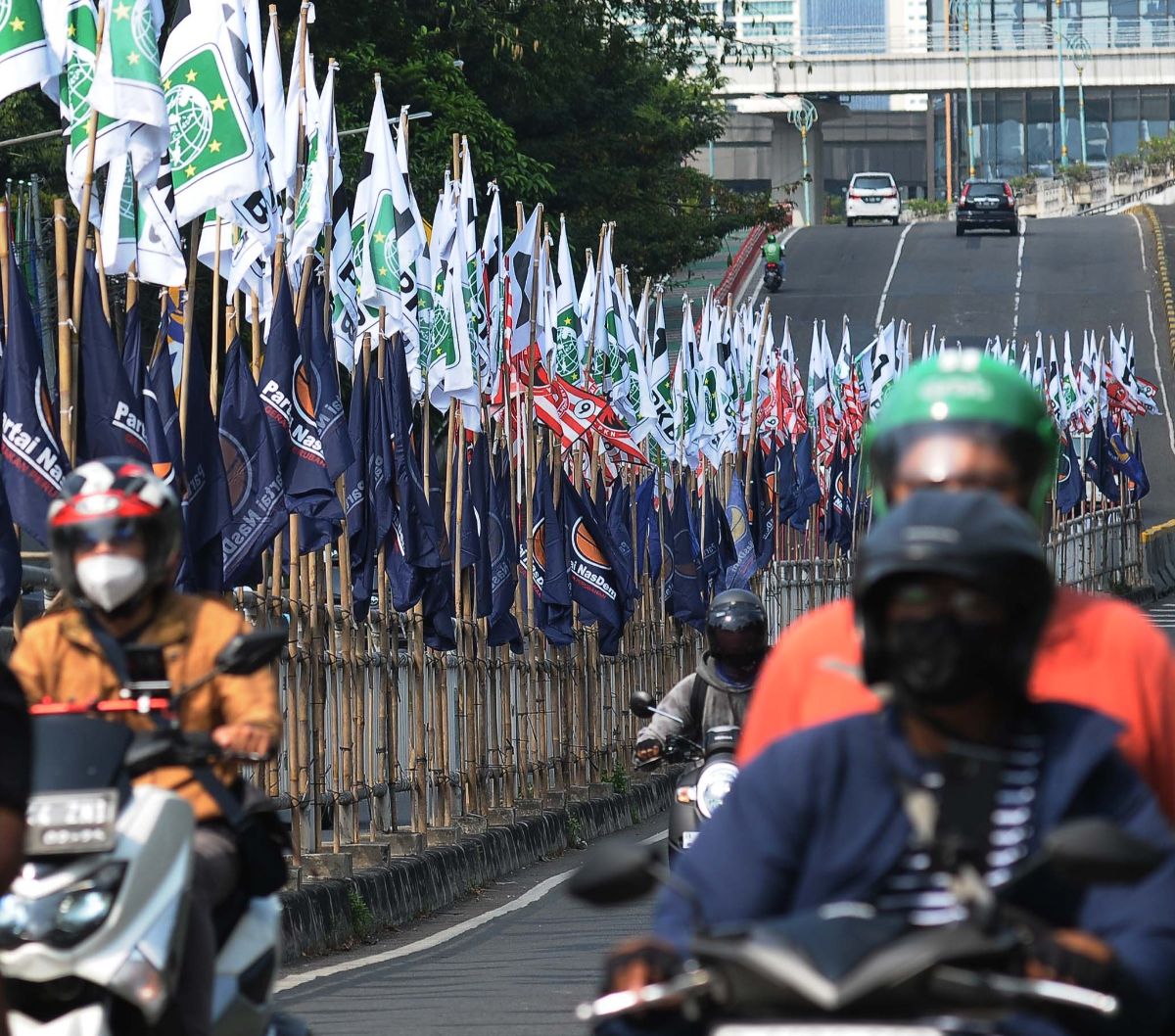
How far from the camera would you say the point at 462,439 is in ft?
63.0

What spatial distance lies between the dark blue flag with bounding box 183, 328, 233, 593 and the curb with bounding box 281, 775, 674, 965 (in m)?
1.68

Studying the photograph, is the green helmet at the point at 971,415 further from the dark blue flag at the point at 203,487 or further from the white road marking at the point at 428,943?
the dark blue flag at the point at 203,487

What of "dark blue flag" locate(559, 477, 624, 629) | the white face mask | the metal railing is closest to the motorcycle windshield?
the white face mask

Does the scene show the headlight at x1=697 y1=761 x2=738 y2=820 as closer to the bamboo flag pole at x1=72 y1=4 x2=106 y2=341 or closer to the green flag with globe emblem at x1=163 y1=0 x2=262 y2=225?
the bamboo flag pole at x1=72 y1=4 x2=106 y2=341

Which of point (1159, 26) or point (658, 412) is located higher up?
point (1159, 26)

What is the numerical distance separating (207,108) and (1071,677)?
10.9 meters

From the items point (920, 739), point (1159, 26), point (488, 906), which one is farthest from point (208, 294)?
point (1159, 26)

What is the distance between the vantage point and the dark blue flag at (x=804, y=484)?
35.4 m

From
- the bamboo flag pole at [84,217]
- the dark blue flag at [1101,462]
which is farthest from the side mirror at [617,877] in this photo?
the dark blue flag at [1101,462]

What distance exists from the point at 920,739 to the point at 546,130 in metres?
38.3

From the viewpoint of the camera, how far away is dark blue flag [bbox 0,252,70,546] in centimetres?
1145

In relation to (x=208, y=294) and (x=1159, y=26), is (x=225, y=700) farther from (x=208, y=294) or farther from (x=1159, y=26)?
(x=1159, y=26)

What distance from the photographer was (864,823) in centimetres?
380

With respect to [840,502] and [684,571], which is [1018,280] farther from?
[684,571]
